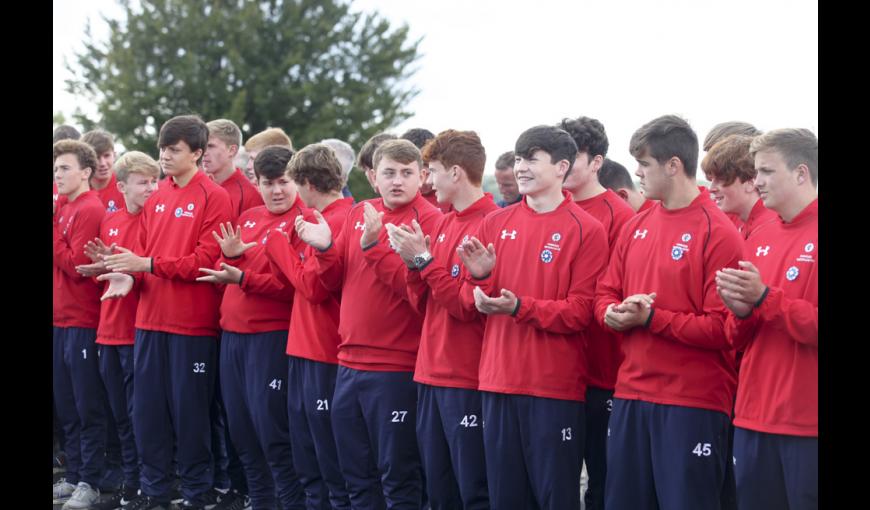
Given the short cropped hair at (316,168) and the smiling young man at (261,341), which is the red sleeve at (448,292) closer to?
the short cropped hair at (316,168)

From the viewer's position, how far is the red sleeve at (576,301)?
4922 mm

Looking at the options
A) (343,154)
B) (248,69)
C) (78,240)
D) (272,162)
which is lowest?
(78,240)

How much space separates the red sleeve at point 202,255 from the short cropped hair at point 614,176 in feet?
8.78

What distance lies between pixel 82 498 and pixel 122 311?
1471 mm

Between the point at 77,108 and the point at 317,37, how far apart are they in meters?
7.92

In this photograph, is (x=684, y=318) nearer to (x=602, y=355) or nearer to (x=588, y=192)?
(x=602, y=355)

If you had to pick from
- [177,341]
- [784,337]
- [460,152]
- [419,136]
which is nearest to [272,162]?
[419,136]

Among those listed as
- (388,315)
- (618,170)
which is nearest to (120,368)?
(388,315)

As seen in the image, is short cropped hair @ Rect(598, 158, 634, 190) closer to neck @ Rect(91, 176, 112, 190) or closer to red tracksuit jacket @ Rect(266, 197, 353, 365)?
red tracksuit jacket @ Rect(266, 197, 353, 365)

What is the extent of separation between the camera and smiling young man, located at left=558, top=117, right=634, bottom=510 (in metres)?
5.52

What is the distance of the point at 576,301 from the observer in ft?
16.4

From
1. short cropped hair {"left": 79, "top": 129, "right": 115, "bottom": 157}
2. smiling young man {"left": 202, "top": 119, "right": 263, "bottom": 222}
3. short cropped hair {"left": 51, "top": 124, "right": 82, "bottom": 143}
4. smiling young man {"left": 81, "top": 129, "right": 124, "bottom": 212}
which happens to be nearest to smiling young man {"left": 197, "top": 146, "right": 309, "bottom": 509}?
smiling young man {"left": 202, "top": 119, "right": 263, "bottom": 222}

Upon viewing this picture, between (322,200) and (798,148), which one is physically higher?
(798,148)
